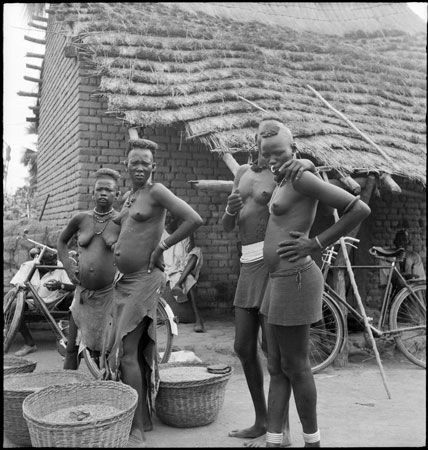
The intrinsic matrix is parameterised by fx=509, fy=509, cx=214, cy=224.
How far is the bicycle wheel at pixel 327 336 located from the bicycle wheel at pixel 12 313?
10.4 feet

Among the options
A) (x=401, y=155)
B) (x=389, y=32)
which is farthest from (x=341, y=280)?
(x=389, y=32)

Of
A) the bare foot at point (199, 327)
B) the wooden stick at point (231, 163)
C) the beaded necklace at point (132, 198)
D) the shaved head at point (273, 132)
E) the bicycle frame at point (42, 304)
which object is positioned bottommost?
the bare foot at point (199, 327)

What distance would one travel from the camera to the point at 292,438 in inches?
138

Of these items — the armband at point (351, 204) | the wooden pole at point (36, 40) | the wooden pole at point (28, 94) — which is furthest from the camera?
the wooden pole at point (28, 94)

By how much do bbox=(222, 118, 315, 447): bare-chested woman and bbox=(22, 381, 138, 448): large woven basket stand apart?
0.82 m

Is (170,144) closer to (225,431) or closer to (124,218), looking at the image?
(124,218)

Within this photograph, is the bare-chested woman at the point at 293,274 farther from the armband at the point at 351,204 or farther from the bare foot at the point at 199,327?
the bare foot at the point at 199,327

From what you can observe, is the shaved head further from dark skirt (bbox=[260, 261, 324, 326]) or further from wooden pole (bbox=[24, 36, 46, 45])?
wooden pole (bbox=[24, 36, 46, 45])

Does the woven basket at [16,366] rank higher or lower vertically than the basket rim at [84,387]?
lower

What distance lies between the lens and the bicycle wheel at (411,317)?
5730 mm

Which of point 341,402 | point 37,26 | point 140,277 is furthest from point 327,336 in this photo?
point 37,26

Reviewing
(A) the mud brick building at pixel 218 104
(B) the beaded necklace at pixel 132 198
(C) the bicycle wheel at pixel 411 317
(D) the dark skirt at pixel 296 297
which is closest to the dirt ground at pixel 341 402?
(C) the bicycle wheel at pixel 411 317

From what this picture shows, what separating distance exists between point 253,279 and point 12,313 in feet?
11.5

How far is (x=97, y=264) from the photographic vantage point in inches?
156
